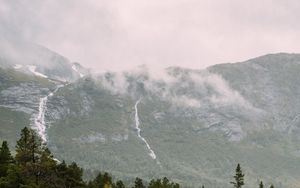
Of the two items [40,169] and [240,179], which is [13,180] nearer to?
[40,169]

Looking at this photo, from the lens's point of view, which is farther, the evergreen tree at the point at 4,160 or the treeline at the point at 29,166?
the evergreen tree at the point at 4,160

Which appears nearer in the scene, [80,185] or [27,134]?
[27,134]

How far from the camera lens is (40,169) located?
59.1 meters

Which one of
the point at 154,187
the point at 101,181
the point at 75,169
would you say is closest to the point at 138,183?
the point at 154,187

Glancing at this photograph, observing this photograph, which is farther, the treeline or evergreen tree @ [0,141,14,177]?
evergreen tree @ [0,141,14,177]

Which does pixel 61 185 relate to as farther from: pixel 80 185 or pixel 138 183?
pixel 138 183

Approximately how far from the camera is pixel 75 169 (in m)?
68.4

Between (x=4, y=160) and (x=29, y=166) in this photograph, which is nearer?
(x=29, y=166)

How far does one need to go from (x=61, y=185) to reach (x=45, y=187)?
4738mm

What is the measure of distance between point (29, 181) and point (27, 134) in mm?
4708

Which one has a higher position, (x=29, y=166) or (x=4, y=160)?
(x=4, y=160)

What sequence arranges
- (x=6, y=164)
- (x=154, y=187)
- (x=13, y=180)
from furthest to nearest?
(x=154, y=187)
(x=6, y=164)
(x=13, y=180)

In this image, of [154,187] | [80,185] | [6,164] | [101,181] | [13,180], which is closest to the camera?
[13,180]

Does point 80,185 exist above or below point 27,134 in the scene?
below
